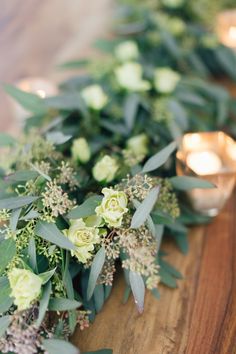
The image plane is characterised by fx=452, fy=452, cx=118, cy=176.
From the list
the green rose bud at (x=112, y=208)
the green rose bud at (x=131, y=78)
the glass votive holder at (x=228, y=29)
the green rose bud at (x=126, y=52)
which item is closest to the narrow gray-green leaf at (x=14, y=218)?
the green rose bud at (x=112, y=208)

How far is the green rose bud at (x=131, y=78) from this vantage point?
1.13 m

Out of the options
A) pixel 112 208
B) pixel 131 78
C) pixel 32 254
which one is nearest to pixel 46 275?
pixel 32 254

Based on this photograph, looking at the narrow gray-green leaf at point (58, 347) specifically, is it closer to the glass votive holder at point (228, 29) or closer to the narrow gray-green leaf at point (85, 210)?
the narrow gray-green leaf at point (85, 210)

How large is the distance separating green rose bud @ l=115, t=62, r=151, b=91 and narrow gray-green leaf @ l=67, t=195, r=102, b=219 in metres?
0.49

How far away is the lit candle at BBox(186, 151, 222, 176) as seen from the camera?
37.5 inches

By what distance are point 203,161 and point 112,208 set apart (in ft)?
1.17

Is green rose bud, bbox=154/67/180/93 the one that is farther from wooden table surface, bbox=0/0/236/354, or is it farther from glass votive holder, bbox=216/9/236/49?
wooden table surface, bbox=0/0/236/354

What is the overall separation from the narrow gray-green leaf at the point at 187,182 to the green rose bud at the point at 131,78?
36cm

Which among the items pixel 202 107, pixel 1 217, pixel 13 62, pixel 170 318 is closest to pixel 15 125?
pixel 13 62

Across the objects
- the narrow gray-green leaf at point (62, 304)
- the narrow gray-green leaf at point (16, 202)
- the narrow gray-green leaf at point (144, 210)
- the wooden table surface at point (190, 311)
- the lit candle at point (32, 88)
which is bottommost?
the wooden table surface at point (190, 311)

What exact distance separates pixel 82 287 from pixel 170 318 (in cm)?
17

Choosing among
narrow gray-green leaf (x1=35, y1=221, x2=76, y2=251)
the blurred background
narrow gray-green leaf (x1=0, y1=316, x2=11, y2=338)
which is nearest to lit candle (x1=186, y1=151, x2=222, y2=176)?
narrow gray-green leaf (x1=35, y1=221, x2=76, y2=251)

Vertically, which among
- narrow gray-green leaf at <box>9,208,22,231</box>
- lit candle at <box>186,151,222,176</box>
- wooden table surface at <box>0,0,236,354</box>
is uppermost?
narrow gray-green leaf at <box>9,208,22,231</box>

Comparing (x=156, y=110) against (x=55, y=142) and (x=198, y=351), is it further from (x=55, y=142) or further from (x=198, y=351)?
(x=198, y=351)
